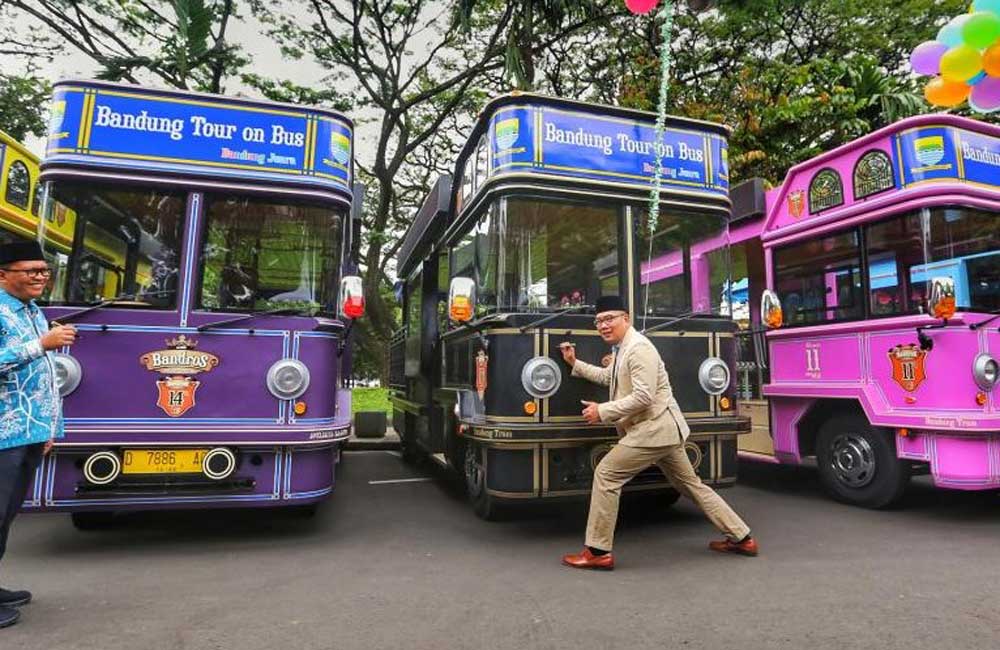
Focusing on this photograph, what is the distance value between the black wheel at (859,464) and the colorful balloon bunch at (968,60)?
2.79 m

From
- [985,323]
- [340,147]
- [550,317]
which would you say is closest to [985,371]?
[985,323]

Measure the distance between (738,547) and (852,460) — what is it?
230cm

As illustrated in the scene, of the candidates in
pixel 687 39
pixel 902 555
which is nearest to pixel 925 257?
pixel 902 555

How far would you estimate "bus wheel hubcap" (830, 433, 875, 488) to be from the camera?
225 inches

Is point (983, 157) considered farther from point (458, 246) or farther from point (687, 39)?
point (687, 39)

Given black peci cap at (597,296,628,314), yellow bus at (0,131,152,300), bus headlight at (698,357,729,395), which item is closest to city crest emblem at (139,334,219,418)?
yellow bus at (0,131,152,300)

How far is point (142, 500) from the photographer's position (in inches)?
162

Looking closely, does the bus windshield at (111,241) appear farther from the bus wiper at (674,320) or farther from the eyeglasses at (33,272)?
the bus wiper at (674,320)

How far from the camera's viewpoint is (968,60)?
4543mm

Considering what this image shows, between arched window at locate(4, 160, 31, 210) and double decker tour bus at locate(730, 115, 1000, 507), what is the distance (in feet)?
25.3

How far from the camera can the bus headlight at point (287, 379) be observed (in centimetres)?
435

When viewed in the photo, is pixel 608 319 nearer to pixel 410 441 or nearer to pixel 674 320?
pixel 674 320

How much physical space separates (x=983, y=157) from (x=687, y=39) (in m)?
9.98

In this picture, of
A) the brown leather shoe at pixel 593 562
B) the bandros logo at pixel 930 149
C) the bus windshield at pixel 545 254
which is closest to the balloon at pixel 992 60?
the bandros logo at pixel 930 149
